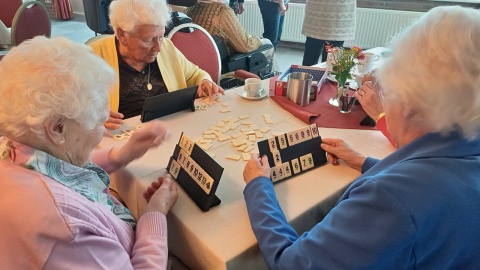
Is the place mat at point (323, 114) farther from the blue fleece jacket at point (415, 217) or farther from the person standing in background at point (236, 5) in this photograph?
the person standing in background at point (236, 5)

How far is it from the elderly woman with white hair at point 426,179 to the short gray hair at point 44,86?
665 mm

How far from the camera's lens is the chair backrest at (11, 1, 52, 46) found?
323 cm

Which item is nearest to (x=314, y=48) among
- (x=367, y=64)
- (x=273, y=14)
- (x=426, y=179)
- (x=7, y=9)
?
(x=367, y=64)

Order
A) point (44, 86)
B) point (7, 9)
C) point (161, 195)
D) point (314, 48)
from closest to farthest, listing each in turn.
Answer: point (44, 86), point (161, 195), point (314, 48), point (7, 9)

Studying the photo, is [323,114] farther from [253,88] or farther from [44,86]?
[44,86]

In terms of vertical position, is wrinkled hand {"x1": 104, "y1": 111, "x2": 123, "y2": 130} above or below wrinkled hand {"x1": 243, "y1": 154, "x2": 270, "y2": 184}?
below

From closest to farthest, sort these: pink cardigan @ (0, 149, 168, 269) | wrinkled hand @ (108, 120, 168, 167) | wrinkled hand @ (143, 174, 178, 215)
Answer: pink cardigan @ (0, 149, 168, 269)
wrinkled hand @ (143, 174, 178, 215)
wrinkled hand @ (108, 120, 168, 167)

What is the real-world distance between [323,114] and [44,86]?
1218 mm

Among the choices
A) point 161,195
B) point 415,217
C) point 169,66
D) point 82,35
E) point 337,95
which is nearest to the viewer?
point 415,217

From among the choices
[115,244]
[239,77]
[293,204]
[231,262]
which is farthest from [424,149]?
[239,77]

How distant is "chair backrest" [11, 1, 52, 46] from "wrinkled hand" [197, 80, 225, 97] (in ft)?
6.76

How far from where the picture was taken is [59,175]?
88cm

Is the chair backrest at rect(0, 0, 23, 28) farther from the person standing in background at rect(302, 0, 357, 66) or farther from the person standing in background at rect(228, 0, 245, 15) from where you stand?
the person standing in background at rect(302, 0, 357, 66)

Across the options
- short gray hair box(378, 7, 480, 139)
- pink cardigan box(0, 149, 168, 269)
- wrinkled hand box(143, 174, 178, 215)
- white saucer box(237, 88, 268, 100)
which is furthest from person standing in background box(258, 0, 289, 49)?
pink cardigan box(0, 149, 168, 269)
